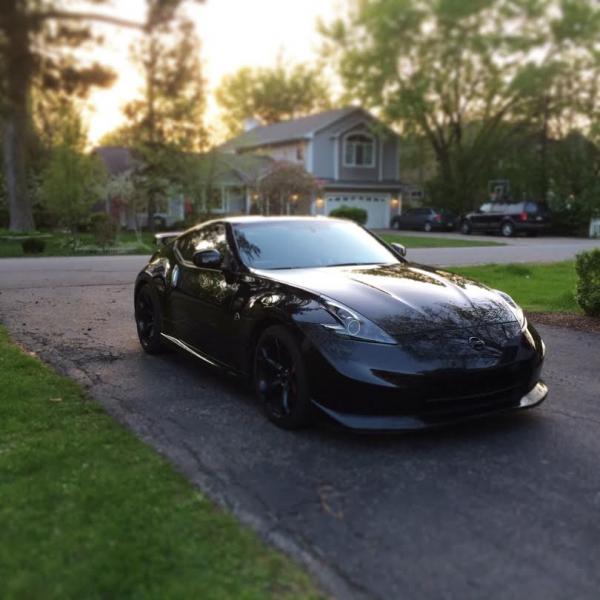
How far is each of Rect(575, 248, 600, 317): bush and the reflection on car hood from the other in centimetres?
395

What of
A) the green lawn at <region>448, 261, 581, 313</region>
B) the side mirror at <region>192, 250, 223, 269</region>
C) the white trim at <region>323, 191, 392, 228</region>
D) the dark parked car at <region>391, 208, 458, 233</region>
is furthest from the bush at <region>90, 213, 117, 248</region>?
the dark parked car at <region>391, 208, 458, 233</region>

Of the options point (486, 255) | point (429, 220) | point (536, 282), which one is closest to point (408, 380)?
point (536, 282)

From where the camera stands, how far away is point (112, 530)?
3.02m

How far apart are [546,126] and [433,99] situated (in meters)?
6.81

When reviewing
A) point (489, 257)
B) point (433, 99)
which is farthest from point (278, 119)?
point (489, 257)

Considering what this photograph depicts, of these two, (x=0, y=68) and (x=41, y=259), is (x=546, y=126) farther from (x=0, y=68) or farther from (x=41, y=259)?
(x=0, y=68)

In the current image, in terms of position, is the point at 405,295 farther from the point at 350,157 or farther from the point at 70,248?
the point at 350,157

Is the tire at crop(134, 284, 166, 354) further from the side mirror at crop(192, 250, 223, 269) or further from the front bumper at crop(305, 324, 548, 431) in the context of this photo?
the front bumper at crop(305, 324, 548, 431)

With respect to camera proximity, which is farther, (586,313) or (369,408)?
(586,313)

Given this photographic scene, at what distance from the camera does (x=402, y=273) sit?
5188 millimetres

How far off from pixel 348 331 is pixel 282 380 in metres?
0.64

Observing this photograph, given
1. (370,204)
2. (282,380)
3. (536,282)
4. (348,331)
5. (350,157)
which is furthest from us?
(370,204)

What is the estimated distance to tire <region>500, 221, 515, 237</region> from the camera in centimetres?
3206

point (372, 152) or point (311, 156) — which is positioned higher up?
point (372, 152)
